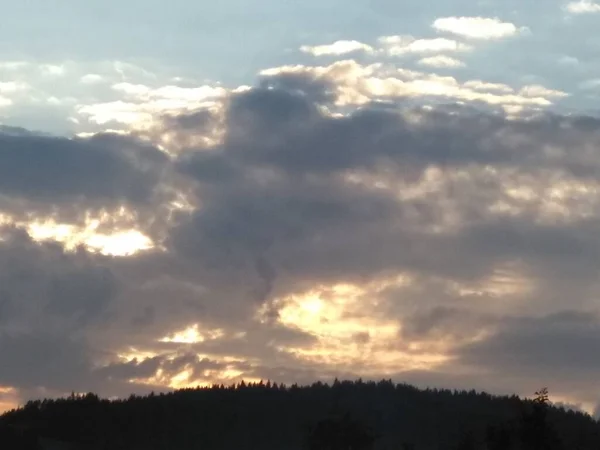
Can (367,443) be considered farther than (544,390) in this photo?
Yes

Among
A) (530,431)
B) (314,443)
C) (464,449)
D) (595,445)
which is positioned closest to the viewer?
(530,431)

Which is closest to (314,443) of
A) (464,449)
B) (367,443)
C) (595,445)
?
(367,443)

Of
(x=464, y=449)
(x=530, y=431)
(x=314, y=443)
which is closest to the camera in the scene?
(x=530, y=431)

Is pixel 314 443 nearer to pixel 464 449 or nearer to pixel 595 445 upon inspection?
pixel 464 449

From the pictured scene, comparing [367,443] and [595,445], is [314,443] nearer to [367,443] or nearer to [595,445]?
[367,443]

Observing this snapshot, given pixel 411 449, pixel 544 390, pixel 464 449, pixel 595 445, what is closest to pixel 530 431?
pixel 544 390

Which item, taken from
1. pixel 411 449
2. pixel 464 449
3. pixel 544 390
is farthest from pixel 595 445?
pixel 544 390

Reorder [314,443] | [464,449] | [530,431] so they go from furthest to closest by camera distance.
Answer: [314,443], [464,449], [530,431]

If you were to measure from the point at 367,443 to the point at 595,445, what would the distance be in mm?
51210

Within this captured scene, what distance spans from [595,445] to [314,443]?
58.5m

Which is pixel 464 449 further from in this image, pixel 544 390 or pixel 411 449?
pixel 411 449

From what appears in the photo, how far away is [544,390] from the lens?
104000 mm

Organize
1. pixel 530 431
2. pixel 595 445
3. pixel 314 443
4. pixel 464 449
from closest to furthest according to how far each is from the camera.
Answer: pixel 530 431 < pixel 464 449 < pixel 314 443 < pixel 595 445

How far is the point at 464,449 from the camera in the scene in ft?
410
